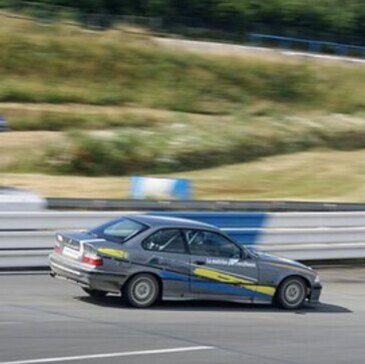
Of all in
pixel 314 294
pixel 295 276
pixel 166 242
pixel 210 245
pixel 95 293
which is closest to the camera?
pixel 166 242

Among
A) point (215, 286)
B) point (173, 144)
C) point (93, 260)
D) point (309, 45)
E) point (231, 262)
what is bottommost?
point (215, 286)

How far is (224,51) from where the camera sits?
63.2 meters

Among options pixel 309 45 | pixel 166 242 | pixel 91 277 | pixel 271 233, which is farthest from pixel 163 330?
pixel 309 45

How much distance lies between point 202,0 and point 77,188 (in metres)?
40.9

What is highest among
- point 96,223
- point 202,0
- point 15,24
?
point 202,0

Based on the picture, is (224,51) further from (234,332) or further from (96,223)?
(234,332)

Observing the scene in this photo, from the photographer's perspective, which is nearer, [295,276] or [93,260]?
[93,260]

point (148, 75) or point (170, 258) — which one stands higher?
point (148, 75)

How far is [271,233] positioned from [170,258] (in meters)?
5.26

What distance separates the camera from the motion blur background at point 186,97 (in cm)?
3709

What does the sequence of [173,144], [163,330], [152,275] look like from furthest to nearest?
[173,144]
[152,275]
[163,330]

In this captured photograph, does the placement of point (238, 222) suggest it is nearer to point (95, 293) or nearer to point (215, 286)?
point (215, 286)

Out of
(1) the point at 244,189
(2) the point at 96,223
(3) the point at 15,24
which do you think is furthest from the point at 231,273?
(3) the point at 15,24

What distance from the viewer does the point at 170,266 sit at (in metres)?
15.4
